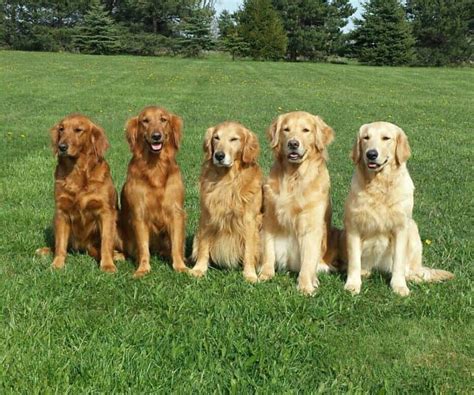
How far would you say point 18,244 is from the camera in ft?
16.9

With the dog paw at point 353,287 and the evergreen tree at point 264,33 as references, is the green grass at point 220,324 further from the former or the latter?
the evergreen tree at point 264,33

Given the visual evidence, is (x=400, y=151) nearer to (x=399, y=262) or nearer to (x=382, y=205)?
(x=382, y=205)

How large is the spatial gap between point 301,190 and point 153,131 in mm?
1321

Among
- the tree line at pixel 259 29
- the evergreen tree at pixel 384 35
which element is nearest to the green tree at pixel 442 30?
the tree line at pixel 259 29

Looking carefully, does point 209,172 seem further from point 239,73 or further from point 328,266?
point 239,73

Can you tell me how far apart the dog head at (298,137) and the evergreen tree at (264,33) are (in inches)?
1837

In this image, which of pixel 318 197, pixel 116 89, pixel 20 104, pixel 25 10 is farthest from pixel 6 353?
pixel 25 10

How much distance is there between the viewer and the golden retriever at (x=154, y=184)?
4625 millimetres

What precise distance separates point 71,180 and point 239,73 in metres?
26.6

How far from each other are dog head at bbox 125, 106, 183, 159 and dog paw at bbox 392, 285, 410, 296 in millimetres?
2140

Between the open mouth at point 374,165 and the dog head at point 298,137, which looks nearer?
the open mouth at point 374,165

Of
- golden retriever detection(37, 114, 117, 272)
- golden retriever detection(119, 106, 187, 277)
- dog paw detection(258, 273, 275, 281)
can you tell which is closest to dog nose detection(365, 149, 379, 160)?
dog paw detection(258, 273, 275, 281)

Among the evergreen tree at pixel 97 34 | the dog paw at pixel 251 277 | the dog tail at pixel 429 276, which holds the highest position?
the evergreen tree at pixel 97 34

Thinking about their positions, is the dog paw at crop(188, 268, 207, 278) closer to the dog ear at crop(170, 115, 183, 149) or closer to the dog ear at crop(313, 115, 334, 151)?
the dog ear at crop(170, 115, 183, 149)
